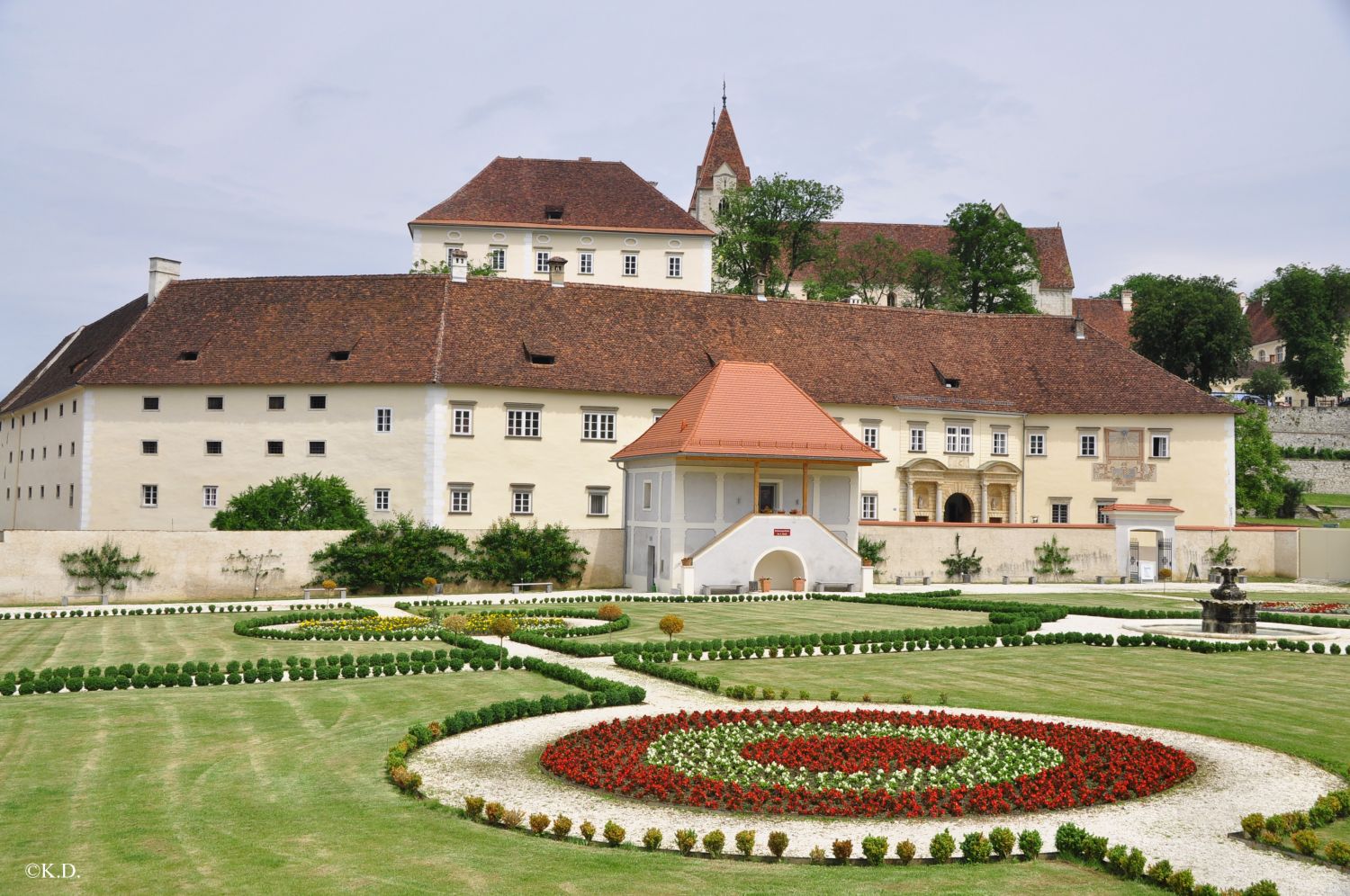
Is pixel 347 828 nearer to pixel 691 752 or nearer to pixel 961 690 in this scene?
pixel 691 752

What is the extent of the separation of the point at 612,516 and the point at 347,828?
133ft

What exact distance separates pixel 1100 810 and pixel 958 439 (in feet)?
149

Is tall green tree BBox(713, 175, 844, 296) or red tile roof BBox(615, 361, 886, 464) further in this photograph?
tall green tree BBox(713, 175, 844, 296)

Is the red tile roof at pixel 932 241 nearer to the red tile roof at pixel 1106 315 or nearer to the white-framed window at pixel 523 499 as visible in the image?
the red tile roof at pixel 1106 315

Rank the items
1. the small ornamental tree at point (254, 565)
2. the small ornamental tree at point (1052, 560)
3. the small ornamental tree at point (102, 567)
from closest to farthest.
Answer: the small ornamental tree at point (102, 567), the small ornamental tree at point (254, 565), the small ornamental tree at point (1052, 560)

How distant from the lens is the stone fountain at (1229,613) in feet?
89.6

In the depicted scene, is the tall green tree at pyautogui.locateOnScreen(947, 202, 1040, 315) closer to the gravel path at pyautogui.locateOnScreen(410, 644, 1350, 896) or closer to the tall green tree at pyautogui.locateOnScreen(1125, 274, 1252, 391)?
the tall green tree at pyautogui.locateOnScreen(1125, 274, 1252, 391)

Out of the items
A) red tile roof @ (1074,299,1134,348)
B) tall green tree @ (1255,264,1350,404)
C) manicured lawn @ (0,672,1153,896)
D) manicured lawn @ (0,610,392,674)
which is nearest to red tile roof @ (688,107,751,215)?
red tile roof @ (1074,299,1134,348)

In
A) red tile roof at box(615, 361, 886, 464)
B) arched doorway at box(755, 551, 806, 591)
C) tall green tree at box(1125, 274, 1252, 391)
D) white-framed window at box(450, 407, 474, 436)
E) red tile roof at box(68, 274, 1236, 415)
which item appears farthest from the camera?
tall green tree at box(1125, 274, 1252, 391)

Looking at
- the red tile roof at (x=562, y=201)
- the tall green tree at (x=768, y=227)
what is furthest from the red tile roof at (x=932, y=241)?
the red tile roof at (x=562, y=201)

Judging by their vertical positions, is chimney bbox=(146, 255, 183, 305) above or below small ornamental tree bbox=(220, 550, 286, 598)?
above

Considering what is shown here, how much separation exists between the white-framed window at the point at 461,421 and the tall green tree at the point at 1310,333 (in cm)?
7962

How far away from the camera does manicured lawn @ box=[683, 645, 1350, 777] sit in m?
16.1

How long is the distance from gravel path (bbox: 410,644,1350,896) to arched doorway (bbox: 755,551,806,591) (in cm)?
2564
